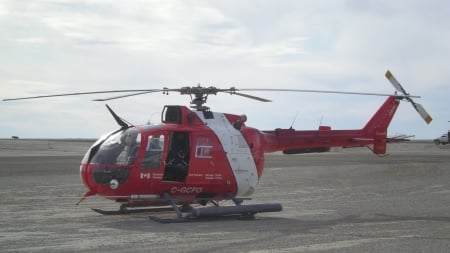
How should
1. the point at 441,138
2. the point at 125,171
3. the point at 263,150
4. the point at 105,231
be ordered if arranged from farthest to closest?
the point at 441,138 < the point at 263,150 < the point at 125,171 < the point at 105,231

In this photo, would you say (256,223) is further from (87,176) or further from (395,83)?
(395,83)

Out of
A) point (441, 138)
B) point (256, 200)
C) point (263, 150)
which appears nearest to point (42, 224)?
point (263, 150)

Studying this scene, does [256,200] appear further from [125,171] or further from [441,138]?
[441,138]

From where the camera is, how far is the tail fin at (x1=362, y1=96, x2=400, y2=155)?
19000 mm

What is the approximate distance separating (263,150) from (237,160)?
53.6 inches

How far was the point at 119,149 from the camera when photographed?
14031 mm

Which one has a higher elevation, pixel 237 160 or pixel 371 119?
pixel 371 119

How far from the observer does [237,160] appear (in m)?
15.7

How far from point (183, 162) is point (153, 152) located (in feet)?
3.00

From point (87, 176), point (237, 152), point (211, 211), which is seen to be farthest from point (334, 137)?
point (87, 176)

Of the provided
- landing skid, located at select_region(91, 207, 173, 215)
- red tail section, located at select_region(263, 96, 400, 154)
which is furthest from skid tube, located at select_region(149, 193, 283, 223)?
red tail section, located at select_region(263, 96, 400, 154)

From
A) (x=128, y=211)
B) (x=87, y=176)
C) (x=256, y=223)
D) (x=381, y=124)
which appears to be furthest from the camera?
(x=381, y=124)

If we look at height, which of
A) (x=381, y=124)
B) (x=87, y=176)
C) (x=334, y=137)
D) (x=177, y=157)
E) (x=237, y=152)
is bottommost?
(x=87, y=176)

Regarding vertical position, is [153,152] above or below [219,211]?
above
